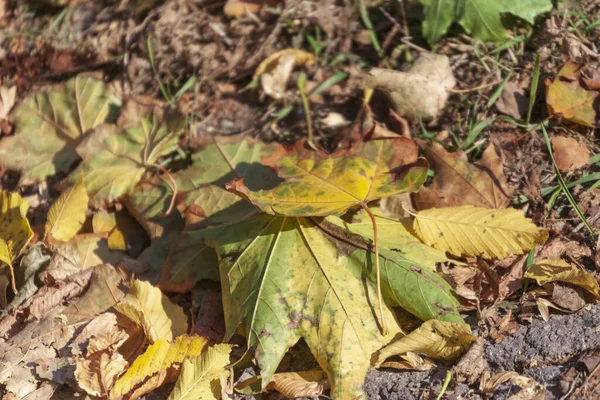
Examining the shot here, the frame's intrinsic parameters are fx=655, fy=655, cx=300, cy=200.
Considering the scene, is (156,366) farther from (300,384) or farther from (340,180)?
(340,180)

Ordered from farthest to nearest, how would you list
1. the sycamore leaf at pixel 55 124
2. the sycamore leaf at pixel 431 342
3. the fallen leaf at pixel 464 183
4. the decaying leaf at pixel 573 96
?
the sycamore leaf at pixel 55 124 → the decaying leaf at pixel 573 96 → the fallen leaf at pixel 464 183 → the sycamore leaf at pixel 431 342

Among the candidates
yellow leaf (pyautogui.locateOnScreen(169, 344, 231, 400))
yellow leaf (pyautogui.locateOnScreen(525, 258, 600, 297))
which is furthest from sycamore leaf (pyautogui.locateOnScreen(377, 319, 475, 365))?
yellow leaf (pyautogui.locateOnScreen(169, 344, 231, 400))

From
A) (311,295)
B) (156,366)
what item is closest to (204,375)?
(156,366)

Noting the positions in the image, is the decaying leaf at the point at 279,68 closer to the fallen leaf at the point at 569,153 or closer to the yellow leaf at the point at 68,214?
the yellow leaf at the point at 68,214

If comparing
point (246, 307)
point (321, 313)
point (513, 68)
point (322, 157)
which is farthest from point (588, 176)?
point (246, 307)

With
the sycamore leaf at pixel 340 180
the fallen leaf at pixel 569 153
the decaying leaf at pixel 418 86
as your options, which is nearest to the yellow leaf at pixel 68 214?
the sycamore leaf at pixel 340 180

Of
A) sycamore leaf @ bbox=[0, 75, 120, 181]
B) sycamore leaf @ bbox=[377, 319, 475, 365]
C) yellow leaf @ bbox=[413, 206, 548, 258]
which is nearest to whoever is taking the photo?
sycamore leaf @ bbox=[377, 319, 475, 365]

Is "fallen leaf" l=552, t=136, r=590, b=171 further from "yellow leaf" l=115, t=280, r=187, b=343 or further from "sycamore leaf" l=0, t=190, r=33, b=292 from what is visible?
"sycamore leaf" l=0, t=190, r=33, b=292
